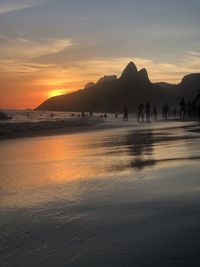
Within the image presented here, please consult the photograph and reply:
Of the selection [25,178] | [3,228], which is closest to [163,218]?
[3,228]

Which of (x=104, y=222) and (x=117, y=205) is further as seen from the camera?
(x=117, y=205)

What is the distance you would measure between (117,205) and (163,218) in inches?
38.5

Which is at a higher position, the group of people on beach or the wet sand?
the group of people on beach

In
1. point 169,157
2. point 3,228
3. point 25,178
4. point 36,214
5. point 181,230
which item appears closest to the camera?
point 181,230

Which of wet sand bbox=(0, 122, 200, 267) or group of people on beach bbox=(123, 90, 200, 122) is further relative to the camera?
group of people on beach bbox=(123, 90, 200, 122)

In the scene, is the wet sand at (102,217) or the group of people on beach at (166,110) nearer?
the wet sand at (102,217)

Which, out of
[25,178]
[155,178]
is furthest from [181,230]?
Result: [25,178]

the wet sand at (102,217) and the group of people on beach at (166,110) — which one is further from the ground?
the group of people on beach at (166,110)

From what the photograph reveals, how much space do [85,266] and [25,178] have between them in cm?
547

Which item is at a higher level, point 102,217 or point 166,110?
point 166,110

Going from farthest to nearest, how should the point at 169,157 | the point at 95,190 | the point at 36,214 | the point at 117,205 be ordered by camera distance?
1. the point at 169,157
2. the point at 95,190
3. the point at 117,205
4. the point at 36,214

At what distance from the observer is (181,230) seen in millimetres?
4820

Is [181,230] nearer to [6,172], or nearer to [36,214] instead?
[36,214]

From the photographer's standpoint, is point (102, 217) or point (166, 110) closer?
point (102, 217)
